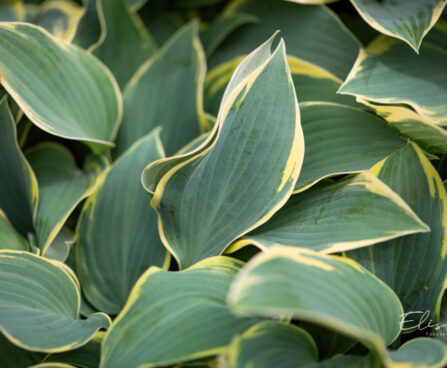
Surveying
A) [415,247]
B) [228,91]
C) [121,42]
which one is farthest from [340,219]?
[121,42]

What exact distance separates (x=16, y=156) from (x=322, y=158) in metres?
0.48

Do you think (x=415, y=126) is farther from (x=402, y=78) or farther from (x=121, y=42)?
(x=121, y=42)

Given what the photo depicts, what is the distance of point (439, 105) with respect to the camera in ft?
2.19

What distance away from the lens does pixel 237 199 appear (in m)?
0.60

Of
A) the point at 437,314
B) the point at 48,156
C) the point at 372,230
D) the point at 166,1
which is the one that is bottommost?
the point at 437,314

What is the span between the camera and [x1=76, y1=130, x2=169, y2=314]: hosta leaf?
2.25ft

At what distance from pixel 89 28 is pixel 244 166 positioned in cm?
52

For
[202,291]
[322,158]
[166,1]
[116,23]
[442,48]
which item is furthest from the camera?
[166,1]

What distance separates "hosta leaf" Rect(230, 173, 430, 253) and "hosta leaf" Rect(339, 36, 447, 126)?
15 cm

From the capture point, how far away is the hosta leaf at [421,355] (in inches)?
17.1

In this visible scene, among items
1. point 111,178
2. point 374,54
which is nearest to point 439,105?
point 374,54

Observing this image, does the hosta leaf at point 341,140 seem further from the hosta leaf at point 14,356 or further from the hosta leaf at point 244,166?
the hosta leaf at point 14,356

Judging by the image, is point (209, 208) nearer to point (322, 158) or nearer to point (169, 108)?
point (322, 158)

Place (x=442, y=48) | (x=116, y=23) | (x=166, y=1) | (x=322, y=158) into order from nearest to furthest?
(x=322, y=158) < (x=442, y=48) < (x=116, y=23) < (x=166, y=1)
